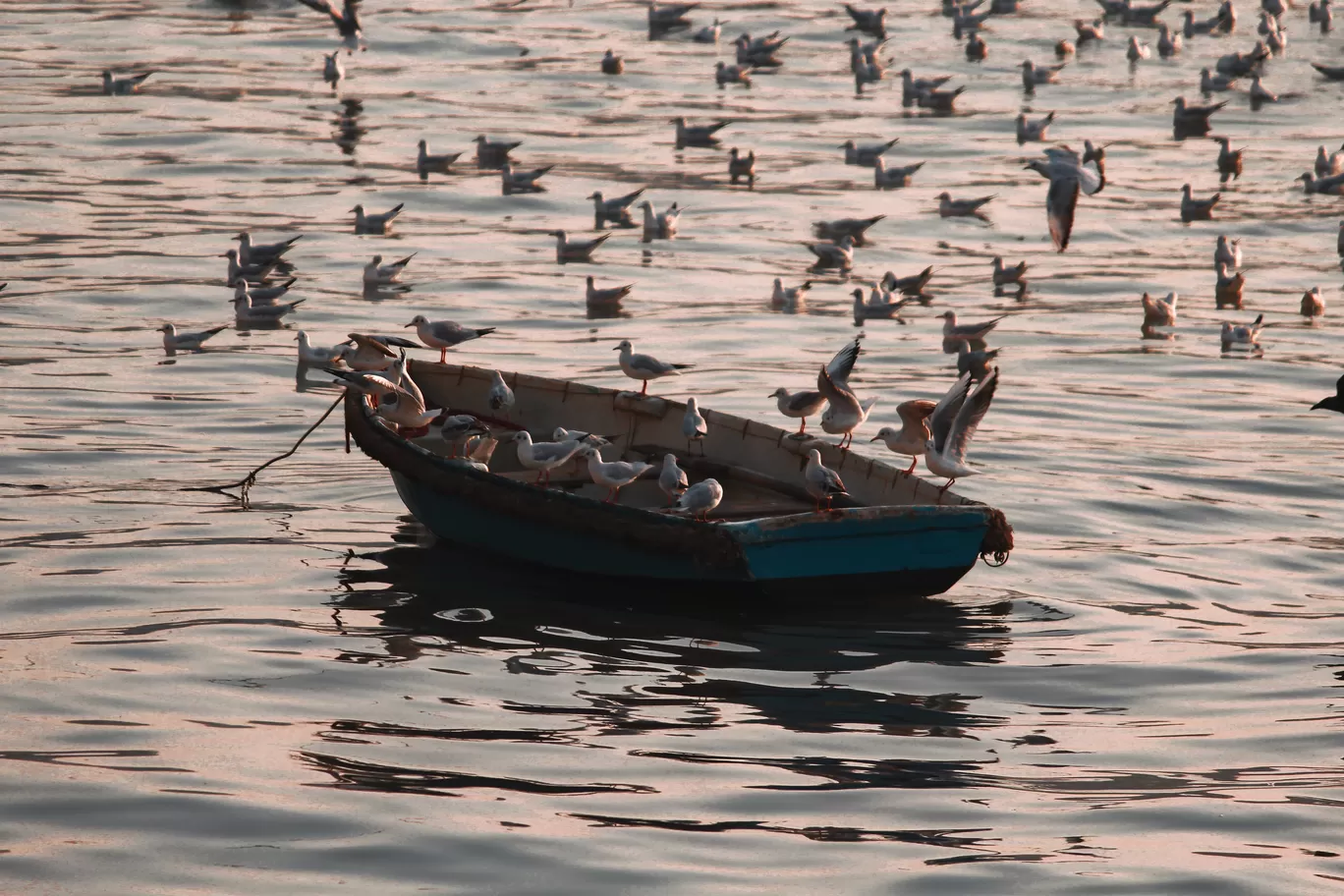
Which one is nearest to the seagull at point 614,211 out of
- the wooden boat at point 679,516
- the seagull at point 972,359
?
the seagull at point 972,359

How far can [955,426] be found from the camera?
45.6ft

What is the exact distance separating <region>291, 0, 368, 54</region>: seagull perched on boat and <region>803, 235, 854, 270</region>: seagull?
62.7ft

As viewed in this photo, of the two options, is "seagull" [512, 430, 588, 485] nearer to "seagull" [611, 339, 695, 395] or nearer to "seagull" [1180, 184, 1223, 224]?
"seagull" [611, 339, 695, 395]

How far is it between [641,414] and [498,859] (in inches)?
301

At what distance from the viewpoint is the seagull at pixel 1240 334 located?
23797mm

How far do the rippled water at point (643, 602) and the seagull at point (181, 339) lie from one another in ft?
0.56

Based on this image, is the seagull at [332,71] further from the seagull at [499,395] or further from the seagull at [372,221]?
the seagull at [499,395]

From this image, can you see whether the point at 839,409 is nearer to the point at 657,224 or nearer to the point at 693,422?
the point at 693,422

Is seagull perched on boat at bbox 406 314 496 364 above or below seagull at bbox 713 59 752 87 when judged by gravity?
below

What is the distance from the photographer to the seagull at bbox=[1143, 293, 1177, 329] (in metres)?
24.5

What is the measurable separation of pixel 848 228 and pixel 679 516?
54.7 ft

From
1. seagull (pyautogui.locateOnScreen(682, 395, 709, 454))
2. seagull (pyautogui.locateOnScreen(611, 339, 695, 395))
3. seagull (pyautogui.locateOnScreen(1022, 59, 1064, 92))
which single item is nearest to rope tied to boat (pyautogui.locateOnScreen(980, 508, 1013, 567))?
seagull (pyautogui.locateOnScreen(682, 395, 709, 454))

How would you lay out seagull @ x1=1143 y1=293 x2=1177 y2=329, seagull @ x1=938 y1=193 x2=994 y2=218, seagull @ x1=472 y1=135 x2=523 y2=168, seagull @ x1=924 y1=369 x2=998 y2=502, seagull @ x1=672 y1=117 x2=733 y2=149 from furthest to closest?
seagull @ x1=672 y1=117 x2=733 y2=149 < seagull @ x1=472 y1=135 x2=523 y2=168 < seagull @ x1=938 y1=193 x2=994 y2=218 < seagull @ x1=1143 y1=293 x2=1177 y2=329 < seagull @ x1=924 y1=369 x2=998 y2=502

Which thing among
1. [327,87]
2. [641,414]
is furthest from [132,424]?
[327,87]
